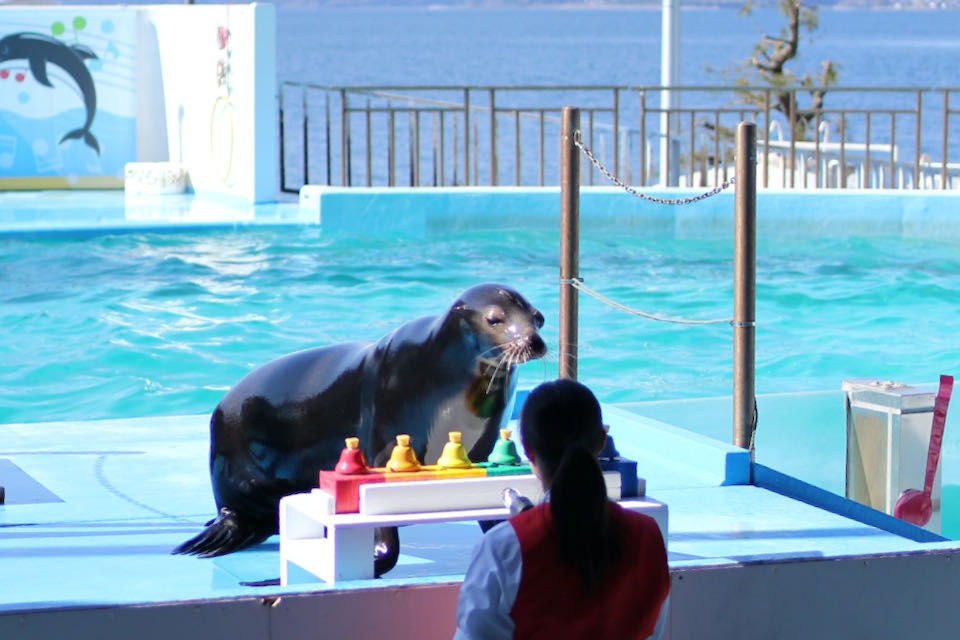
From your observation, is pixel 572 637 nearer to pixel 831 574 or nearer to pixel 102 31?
pixel 831 574

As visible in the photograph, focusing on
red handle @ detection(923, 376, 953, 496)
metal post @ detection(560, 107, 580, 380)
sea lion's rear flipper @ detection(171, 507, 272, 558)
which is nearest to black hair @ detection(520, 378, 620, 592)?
sea lion's rear flipper @ detection(171, 507, 272, 558)

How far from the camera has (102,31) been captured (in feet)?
47.5

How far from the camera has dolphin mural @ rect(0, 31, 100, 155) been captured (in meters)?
14.2

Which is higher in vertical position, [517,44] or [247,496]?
[517,44]

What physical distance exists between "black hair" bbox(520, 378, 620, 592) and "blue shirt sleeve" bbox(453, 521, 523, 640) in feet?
0.28

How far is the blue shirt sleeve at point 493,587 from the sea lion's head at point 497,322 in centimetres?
101

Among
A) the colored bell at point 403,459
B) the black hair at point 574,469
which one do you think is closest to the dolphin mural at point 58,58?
the colored bell at point 403,459

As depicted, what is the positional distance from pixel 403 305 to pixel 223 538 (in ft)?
20.7

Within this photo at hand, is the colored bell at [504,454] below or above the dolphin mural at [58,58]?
below

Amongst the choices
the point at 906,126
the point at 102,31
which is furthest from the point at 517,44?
the point at 102,31

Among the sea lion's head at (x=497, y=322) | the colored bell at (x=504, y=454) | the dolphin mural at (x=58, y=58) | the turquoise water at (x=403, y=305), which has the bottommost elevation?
the turquoise water at (x=403, y=305)

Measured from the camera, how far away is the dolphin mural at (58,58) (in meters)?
14.2

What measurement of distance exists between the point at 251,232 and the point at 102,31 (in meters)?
3.89

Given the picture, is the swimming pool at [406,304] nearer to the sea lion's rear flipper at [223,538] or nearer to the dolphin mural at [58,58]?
the dolphin mural at [58,58]
